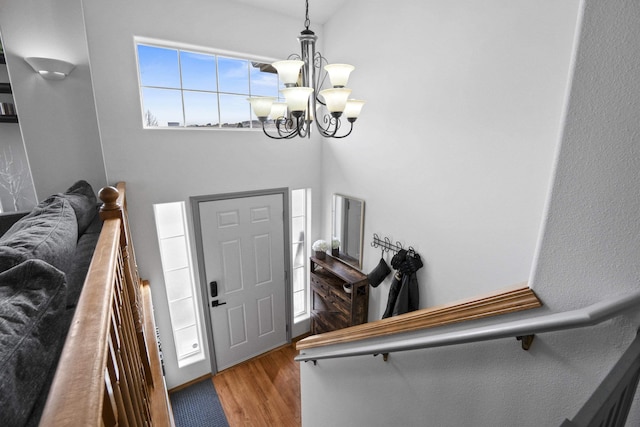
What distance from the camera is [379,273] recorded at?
2920mm

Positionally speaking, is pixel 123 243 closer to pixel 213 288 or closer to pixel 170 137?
pixel 170 137

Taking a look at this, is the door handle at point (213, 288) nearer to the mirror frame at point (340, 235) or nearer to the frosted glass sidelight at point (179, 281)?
the frosted glass sidelight at point (179, 281)

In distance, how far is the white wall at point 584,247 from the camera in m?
0.50

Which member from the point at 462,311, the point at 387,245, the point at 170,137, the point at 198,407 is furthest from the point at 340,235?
the point at 462,311

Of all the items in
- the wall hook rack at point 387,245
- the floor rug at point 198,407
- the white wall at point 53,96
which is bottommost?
the floor rug at point 198,407

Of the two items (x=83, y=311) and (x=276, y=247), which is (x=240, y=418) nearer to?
(x=276, y=247)

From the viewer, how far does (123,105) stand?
→ 249cm

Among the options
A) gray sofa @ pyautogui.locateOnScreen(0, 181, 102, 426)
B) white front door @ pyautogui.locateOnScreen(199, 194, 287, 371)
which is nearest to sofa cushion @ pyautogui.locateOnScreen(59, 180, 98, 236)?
gray sofa @ pyautogui.locateOnScreen(0, 181, 102, 426)

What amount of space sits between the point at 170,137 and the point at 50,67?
917mm

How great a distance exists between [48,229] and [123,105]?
177 cm

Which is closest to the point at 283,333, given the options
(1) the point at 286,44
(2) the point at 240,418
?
(2) the point at 240,418

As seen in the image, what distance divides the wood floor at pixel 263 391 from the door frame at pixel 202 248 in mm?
251

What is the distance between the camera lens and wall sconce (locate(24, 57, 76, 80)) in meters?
2.22

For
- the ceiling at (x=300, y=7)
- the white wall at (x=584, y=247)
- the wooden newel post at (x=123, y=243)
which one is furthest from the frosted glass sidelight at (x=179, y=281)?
the white wall at (x=584, y=247)
